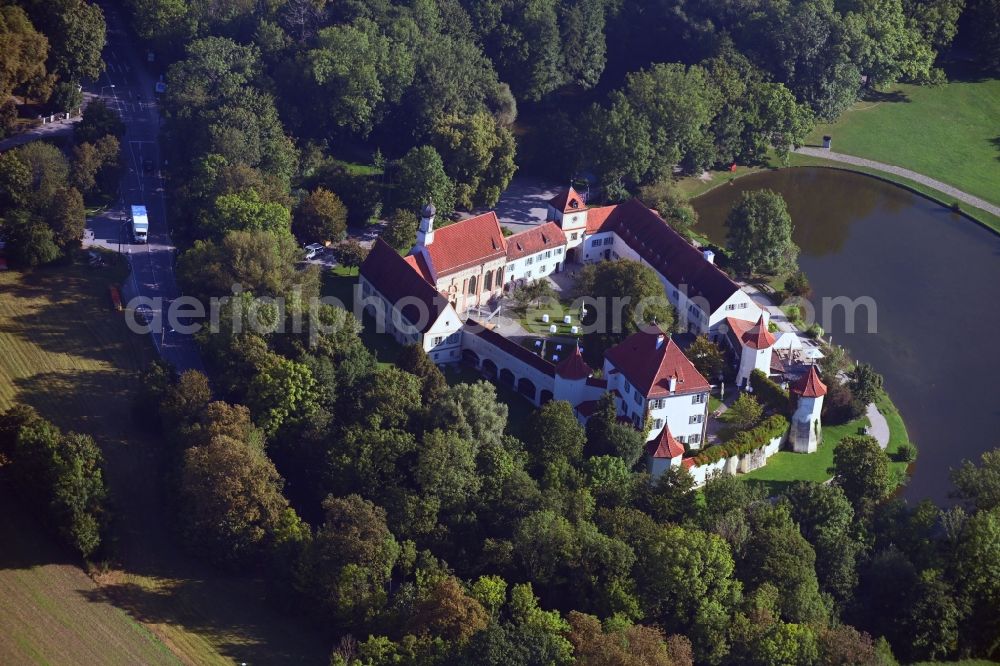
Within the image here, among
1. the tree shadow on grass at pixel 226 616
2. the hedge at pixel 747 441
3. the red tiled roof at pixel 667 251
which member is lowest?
the tree shadow on grass at pixel 226 616

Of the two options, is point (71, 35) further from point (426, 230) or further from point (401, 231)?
point (426, 230)

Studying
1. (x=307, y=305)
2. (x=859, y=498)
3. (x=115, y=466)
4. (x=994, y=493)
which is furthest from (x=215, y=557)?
(x=994, y=493)

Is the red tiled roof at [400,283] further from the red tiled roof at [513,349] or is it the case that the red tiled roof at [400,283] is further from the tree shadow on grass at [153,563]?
the tree shadow on grass at [153,563]

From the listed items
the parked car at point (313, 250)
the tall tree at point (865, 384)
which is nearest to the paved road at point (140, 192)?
the parked car at point (313, 250)

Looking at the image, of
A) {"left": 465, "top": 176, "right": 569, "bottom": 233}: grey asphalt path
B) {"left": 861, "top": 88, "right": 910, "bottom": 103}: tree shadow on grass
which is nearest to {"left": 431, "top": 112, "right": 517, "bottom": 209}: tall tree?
{"left": 465, "top": 176, "right": 569, "bottom": 233}: grey asphalt path

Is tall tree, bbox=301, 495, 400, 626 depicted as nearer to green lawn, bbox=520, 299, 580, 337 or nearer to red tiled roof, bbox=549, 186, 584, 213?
green lawn, bbox=520, 299, 580, 337

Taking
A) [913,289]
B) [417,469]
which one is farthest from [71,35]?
[913,289]

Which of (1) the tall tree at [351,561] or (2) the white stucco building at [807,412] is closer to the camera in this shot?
(1) the tall tree at [351,561]
